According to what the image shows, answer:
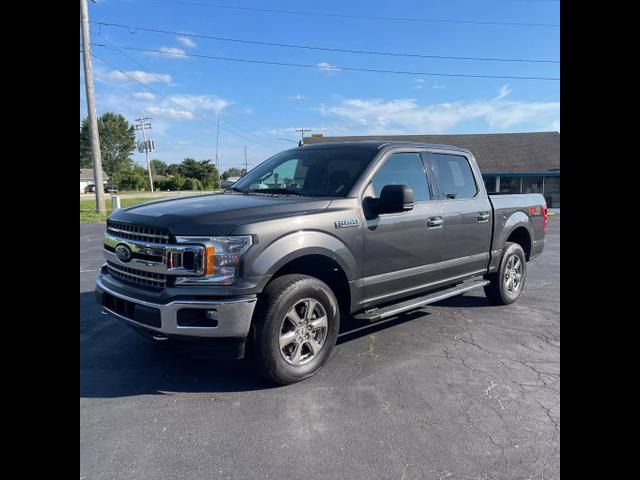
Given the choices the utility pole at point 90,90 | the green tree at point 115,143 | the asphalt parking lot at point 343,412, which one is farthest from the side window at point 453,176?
the green tree at point 115,143

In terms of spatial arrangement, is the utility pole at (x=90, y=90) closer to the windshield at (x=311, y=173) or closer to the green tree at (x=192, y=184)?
the windshield at (x=311, y=173)

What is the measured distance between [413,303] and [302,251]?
1.54 metres

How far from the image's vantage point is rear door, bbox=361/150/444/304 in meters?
4.25

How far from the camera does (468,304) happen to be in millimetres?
6289

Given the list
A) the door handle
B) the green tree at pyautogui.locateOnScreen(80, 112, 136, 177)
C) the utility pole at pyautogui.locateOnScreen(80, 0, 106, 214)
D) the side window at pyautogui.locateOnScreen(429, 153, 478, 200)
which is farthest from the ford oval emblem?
the green tree at pyautogui.locateOnScreen(80, 112, 136, 177)

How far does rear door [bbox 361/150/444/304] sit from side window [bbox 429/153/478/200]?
0.28m

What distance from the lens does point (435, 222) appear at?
4836 mm

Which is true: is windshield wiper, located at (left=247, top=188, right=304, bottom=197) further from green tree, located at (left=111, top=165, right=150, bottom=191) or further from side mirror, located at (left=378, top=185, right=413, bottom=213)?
green tree, located at (left=111, top=165, right=150, bottom=191)

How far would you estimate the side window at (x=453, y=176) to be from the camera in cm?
519

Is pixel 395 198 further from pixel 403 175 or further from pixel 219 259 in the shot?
pixel 219 259

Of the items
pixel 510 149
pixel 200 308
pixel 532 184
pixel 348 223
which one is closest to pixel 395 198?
pixel 348 223
